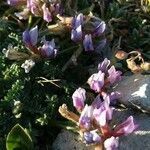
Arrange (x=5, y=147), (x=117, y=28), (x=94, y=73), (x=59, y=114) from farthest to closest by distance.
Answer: (x=117, y=28)
(x=94, y=73)
(x=59, y=114)
(x=5, y=147)

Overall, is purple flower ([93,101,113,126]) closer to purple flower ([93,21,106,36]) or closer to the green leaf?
the green leaf

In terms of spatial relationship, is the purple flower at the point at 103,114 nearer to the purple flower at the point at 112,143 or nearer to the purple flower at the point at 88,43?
the purple flower at the point at 112,143

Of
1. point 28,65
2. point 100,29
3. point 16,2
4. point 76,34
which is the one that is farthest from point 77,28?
point 16,2

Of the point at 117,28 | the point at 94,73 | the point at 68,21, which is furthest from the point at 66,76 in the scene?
the point at 117,28

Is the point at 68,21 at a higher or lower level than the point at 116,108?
higher

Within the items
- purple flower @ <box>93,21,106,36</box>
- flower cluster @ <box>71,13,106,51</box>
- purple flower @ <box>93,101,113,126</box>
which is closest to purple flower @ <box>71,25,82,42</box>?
flower cluster @ <box>71,13,106,51</box>

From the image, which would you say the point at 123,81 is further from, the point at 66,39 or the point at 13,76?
the point at 13,76

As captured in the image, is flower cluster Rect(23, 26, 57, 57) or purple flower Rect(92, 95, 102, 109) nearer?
purple flower Rect(92, 95, 102, 109)
